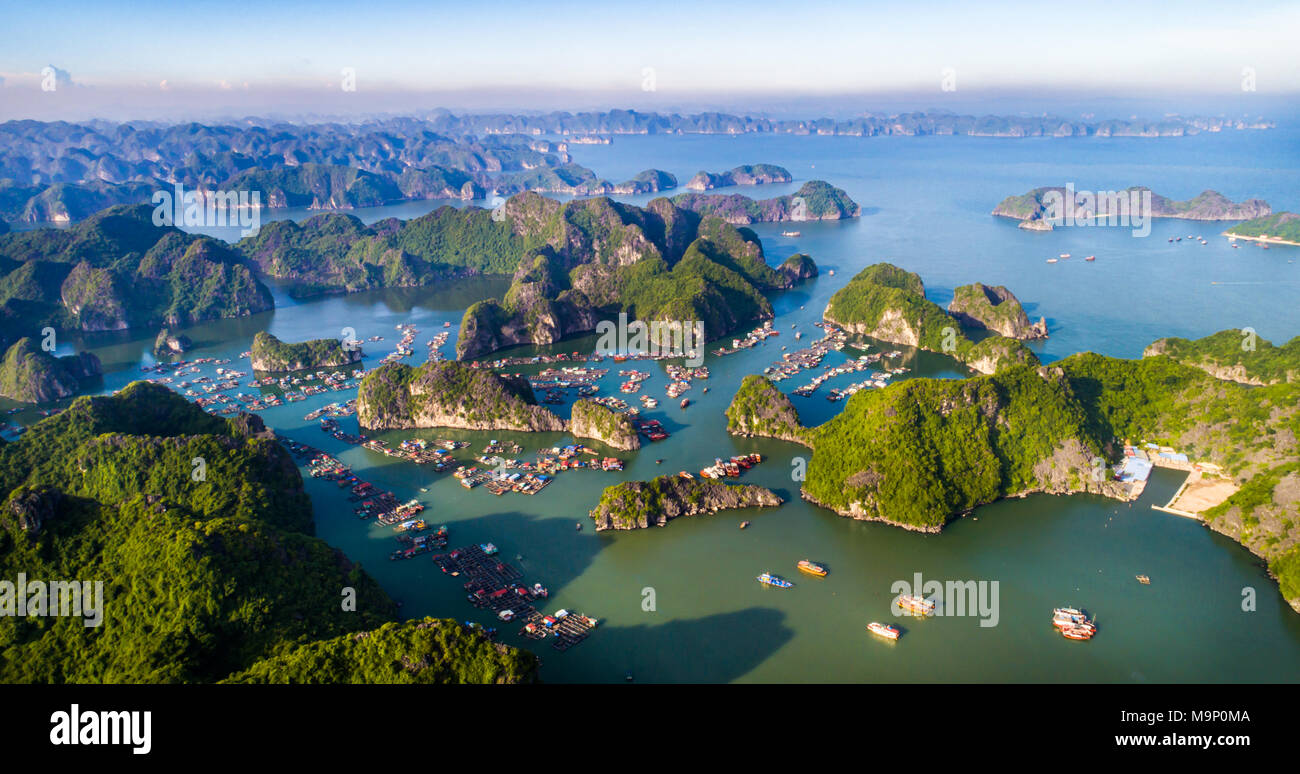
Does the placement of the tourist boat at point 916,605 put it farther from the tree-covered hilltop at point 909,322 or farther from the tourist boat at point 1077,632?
the tree-covered hilltop at point 909,322

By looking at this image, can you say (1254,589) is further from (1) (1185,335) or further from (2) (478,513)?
(1) (1185,335)

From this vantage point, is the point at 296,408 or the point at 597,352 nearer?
the point at 296,408

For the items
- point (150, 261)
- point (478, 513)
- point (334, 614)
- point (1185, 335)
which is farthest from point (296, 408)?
point (1185, 335)

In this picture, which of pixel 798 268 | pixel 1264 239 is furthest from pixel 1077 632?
pixel 1264 239

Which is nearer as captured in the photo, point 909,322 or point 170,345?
point 909,322

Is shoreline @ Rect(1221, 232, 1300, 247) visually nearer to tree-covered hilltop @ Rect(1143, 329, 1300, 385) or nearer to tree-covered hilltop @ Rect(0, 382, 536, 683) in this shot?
tree-covered hilltop @ Rect(1143, 329, 1300, 385)

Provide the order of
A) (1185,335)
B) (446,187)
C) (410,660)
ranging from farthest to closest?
(446,187) < (1185,335) < (410,660)

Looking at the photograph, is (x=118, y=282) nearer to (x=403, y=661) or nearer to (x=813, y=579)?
(x=403, y=661)

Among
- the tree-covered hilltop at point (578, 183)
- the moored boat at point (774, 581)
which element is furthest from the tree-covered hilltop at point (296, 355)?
the tree-covered hilltop at point (578, 183)
